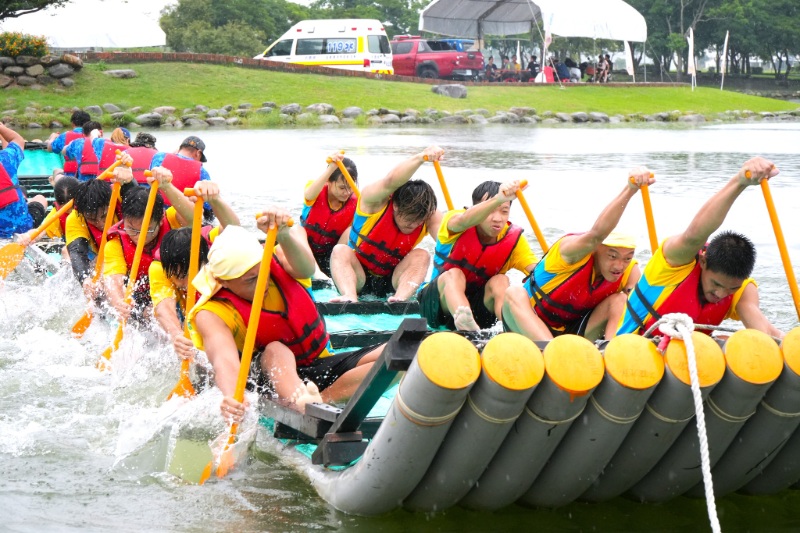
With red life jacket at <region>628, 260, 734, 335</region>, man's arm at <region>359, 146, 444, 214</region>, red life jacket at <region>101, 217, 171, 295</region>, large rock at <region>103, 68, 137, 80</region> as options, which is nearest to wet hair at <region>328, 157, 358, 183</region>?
man's arm at <region>359, 146, 444, 214</region>

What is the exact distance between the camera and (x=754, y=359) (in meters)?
3.14

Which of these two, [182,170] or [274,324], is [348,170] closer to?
[182,170]

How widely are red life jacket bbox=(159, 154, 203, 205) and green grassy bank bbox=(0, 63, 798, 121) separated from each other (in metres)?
16.4

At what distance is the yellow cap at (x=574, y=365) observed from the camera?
3.11 m

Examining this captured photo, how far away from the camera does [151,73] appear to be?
25.7m

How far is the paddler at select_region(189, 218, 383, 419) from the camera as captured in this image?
4.06 metres

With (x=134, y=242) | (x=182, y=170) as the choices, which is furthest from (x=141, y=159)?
(x=134, y=242)

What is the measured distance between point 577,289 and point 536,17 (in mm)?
31802

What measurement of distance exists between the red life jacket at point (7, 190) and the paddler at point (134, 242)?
3.19m

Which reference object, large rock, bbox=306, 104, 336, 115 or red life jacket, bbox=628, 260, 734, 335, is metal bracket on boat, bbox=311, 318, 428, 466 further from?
large rock, bbox=306, 104, 336, 115

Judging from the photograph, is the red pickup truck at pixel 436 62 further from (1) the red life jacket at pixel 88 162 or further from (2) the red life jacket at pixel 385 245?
(2) the red life jacket at pixel 385 245

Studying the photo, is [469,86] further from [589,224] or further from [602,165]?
[589,224]

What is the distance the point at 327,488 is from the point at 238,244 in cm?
102

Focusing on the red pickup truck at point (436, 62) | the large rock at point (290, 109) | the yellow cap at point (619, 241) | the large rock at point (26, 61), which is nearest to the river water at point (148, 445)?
the yellow cap at point (619, 241)
